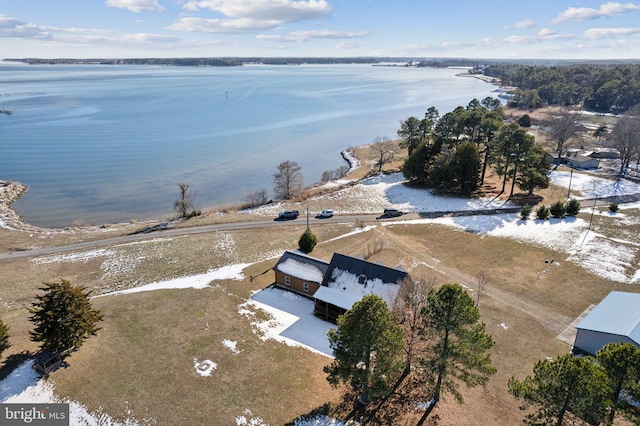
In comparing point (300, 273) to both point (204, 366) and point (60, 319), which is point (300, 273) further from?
point (60, 319)

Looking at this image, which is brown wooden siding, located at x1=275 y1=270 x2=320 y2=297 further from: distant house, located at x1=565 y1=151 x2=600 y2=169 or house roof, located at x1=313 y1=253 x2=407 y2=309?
distant house, located at x1=565 y1=151 x2=600 y2=169

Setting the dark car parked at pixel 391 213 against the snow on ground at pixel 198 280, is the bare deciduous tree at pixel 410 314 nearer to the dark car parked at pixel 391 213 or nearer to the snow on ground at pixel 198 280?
the snow on ground at pixel 198 280

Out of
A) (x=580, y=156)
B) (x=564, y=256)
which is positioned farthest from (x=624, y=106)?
(x=564, y=256)

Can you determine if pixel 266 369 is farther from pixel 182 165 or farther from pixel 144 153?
pixel 144 153

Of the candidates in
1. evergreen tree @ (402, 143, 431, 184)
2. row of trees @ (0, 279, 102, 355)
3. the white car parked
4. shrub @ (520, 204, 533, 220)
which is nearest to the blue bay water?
evergreen tree @ (402, 143, 431, 184)

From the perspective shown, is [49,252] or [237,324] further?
[49,252]

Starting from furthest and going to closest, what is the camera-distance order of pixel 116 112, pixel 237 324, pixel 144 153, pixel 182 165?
pixel 116 112 → pixel 144 153 → pixel 182 165 → pixel 237 324
